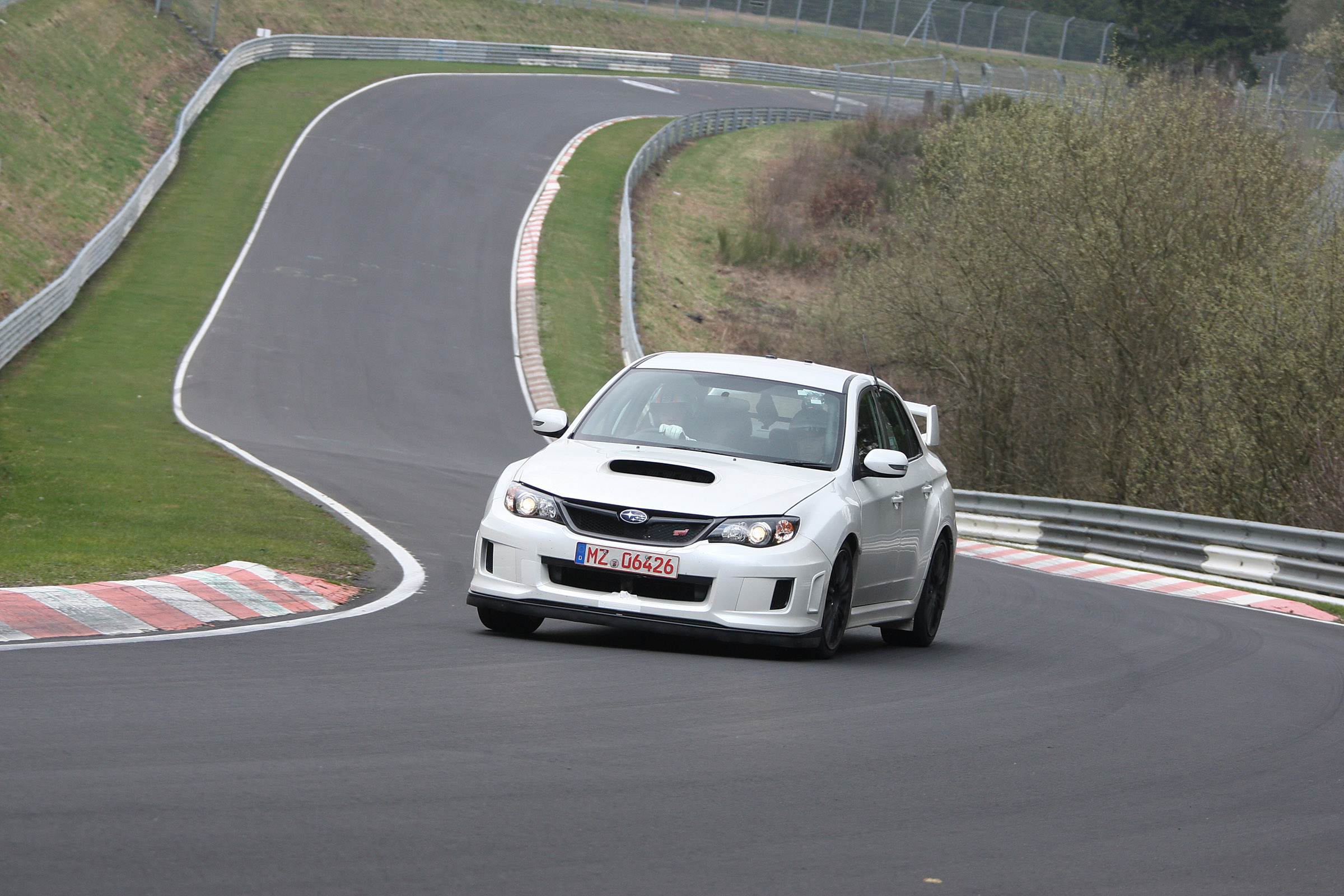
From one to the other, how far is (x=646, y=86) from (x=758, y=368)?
221ft

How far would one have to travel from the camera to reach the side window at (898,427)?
430 inches

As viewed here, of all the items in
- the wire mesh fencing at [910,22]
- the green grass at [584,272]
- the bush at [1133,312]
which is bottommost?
the green grass at [584,272]

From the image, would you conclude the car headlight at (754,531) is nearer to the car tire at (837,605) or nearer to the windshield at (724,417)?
the car tire at (837,605)

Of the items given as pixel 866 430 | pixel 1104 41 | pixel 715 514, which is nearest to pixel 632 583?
pixel 715 514

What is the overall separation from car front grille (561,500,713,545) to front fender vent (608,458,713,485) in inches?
15.4

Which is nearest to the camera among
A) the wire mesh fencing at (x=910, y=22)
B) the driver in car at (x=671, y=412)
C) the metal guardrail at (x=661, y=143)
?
the driver in car at (x=671, y=412)

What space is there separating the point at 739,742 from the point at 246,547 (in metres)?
6.67

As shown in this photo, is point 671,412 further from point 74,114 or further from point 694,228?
point 694,228

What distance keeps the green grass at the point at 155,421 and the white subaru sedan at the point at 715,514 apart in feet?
8.79

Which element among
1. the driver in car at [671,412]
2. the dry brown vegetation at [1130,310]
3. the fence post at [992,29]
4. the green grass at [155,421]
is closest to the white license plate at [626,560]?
the driver in car at [671,412]

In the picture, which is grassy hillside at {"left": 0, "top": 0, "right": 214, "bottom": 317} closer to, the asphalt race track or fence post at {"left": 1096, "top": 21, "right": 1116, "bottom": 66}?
the asphalt race track

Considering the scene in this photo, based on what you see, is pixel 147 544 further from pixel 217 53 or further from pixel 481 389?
pixel 217 53

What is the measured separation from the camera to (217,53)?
61.4 metres

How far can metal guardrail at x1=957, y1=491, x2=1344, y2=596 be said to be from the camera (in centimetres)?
1911
